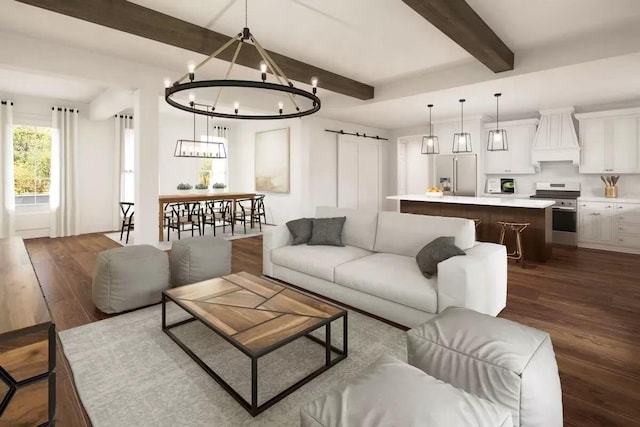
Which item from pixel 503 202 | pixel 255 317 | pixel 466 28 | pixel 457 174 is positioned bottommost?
pixel 255 317

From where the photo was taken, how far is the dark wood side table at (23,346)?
4.37ft

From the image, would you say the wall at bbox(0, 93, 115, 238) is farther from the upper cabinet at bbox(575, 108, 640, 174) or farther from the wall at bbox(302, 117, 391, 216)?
the upper cabinet at bbox(575, 108, 640, 174)

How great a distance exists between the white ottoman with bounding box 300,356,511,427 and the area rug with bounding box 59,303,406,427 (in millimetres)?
751

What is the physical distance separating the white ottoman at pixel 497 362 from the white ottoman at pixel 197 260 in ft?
8.73

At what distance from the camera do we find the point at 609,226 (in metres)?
5.85

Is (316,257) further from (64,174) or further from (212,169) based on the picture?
(212,169)

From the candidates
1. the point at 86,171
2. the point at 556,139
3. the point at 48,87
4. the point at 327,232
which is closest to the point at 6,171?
the point at 86,171

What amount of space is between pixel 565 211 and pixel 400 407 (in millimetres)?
6749

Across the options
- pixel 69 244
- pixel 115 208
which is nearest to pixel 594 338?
pixel 69 244

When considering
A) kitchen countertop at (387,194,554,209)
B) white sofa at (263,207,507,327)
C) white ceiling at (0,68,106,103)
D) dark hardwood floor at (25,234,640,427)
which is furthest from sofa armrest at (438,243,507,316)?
white ceiling at (0,68,106,103)

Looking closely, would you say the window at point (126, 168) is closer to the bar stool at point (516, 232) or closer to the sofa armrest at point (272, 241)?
the sofa armrest at point (272, 241)

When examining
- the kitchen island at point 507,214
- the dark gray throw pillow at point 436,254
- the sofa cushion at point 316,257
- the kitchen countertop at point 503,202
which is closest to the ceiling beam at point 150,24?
the sofa cushion at point 316,257

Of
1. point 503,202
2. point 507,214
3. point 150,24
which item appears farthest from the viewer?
point 507,214

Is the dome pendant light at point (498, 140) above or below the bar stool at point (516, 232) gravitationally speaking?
above
